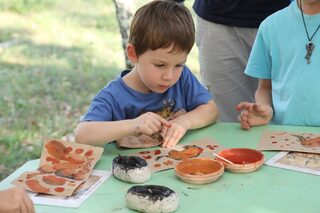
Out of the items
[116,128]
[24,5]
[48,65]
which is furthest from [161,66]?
[24,5]

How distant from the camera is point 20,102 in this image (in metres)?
4.48

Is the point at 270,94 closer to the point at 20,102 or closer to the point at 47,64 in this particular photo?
the point at 20,102

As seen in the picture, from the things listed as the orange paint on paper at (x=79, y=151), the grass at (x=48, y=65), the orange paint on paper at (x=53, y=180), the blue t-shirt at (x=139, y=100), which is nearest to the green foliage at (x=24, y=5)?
the grass at (x=48, y=65)

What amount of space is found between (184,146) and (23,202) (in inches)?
25.4

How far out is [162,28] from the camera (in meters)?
1.85

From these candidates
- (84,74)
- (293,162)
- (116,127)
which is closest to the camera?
(293,162)

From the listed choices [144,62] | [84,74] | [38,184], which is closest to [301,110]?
[144,62]

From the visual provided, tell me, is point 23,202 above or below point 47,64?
above

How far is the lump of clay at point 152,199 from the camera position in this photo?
4.35ft

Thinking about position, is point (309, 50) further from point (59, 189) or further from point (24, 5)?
point (24, 5)

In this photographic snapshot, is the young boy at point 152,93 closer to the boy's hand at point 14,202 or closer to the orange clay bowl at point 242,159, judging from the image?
the orange clay bowl at point 242,159

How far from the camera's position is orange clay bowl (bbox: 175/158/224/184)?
1.50 m

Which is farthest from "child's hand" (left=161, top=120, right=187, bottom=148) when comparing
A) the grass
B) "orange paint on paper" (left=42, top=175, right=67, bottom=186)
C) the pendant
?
the grass

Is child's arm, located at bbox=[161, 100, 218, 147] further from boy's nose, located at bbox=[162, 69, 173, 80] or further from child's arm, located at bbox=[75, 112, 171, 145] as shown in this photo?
boy's nose, located at bbox=[162, 69, 173, 80]
